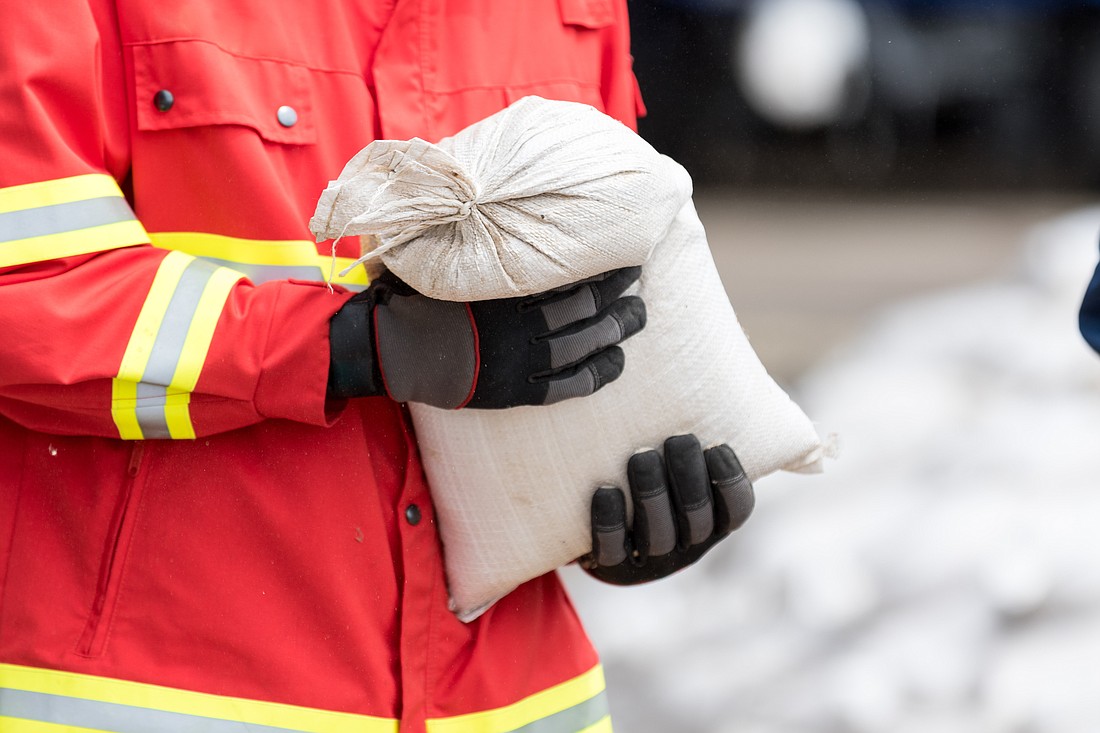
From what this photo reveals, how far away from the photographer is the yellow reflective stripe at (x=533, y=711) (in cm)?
135

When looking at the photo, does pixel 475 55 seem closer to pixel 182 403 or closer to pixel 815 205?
pixel 182 403

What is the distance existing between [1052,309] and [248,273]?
2689mm

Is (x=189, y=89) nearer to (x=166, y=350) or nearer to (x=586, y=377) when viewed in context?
(x=166, y=350)

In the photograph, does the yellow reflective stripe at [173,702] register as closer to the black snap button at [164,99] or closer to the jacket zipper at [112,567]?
the jacket zipper at [112,567]

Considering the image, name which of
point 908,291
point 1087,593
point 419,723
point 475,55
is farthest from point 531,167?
point 908,291

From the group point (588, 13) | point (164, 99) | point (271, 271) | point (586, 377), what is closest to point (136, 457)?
point (271, 271)

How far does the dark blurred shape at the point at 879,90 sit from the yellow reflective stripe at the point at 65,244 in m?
4.36

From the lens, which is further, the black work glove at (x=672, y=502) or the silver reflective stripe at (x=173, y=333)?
the black work glove at (x=672, y=502)

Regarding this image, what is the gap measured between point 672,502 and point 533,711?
0.28 meters

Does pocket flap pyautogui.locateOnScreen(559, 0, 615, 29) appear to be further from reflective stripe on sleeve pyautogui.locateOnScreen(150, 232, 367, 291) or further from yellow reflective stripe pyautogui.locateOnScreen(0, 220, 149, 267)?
yellow reflective stripe pyautogui.locateOnScreen(0, 220, 149, 267)

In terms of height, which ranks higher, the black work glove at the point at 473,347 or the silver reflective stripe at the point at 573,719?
the black work glove at the point at 473,347

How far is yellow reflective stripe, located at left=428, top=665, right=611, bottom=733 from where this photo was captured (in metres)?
1.35

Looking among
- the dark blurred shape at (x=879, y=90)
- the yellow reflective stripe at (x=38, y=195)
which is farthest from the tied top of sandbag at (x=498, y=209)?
the dark blurred shape at (x=879, y=90)

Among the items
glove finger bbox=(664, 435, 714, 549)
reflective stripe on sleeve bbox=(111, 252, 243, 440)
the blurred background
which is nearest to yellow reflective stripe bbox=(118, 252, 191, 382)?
reflective stripe on sleeve bbox=(111, 252, 243, 440)
